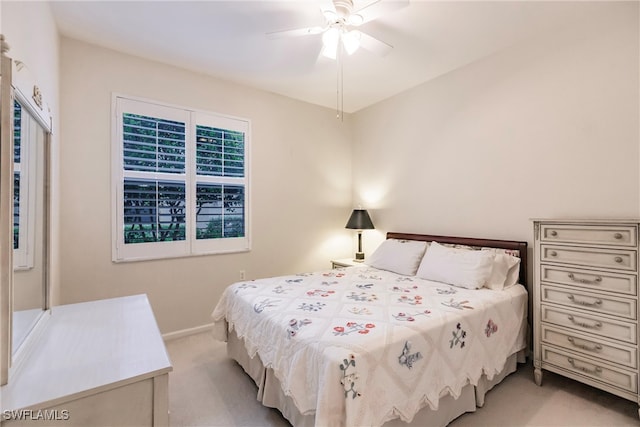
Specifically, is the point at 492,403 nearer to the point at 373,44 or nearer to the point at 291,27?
the point at 373,44

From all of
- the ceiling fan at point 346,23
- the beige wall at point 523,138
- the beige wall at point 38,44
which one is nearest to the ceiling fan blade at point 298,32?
the ceiling fan at point 346,23

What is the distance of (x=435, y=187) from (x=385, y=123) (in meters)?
1.15

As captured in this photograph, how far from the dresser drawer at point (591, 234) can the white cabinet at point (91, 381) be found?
248 centimetres

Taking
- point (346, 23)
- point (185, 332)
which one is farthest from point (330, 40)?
point (185, 332)

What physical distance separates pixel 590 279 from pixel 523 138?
4.15ft

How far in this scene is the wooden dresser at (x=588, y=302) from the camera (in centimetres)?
177

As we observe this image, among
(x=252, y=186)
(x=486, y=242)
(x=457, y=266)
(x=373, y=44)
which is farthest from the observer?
(x=252, y=186)

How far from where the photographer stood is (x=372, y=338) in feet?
4.71

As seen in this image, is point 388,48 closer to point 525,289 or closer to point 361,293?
point 361,293

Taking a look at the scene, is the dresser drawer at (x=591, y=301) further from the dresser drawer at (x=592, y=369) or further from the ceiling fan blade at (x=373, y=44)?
the ceiling fan blade at (x=373, y=44)

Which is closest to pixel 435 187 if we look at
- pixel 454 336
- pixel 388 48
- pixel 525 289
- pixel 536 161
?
pixel 536 161

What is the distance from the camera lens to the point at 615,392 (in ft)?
5.95

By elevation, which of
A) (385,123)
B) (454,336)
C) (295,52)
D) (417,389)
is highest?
(295,52)

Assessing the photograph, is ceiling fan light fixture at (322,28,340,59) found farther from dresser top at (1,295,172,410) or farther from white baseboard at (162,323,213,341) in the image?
white baseboard at (162,323,213,341)
